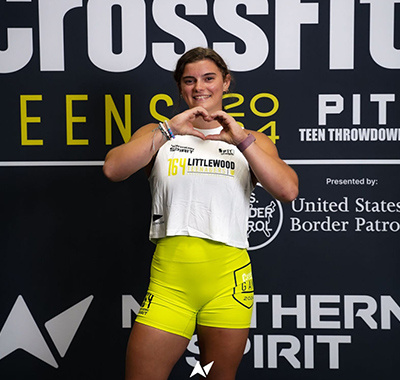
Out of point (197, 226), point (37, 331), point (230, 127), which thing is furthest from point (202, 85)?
point (37, 331)

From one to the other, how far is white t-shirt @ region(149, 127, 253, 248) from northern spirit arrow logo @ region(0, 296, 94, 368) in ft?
3.44

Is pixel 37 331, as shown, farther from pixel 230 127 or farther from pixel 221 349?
pixel 230 127

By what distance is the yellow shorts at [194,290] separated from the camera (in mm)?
1619

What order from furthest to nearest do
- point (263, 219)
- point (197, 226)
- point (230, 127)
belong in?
point (263, 219), point (197, 226), point (230, 127)

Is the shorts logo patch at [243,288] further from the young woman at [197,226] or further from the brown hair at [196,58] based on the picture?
the brown hair at [196,58]

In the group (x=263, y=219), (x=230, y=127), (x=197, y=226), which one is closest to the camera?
(x=230, y=127)

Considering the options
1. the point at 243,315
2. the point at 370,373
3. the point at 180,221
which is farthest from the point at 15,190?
the point at 370,373

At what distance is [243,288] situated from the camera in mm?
1677

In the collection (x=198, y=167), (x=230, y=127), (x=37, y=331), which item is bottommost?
(x=37, y=331)

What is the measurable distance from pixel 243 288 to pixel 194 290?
0.58 feet

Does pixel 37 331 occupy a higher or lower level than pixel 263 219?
lower

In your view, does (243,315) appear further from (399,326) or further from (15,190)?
(15,190)

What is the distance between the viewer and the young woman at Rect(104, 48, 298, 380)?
1.59 meters

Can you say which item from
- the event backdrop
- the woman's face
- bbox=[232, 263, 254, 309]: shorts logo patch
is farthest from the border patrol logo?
the woman's face
